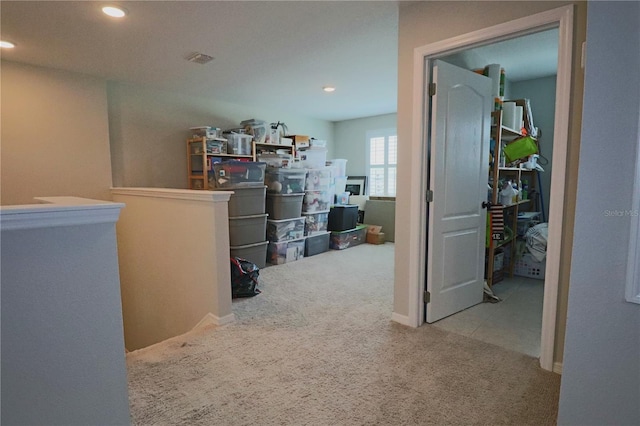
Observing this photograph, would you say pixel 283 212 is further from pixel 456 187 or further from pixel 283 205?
→ pixel 456 187

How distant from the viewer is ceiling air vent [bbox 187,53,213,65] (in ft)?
10.0

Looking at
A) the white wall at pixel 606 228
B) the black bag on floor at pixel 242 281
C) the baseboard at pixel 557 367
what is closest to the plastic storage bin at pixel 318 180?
the black bag on floor at pixel 242 281

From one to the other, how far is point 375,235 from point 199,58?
3636mm

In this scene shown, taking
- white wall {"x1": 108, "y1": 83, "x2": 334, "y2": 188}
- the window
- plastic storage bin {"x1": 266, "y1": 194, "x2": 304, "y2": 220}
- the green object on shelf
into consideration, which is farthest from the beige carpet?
the window

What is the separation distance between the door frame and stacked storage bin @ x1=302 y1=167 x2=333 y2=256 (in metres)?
2.61

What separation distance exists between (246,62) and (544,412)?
3396 millimetres

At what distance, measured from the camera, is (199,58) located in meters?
3.14

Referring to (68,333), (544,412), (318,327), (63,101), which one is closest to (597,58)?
(544,412)

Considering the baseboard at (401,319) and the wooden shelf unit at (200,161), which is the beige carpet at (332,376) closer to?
the baseboard at (401,319)

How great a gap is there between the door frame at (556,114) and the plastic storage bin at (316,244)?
257 cm

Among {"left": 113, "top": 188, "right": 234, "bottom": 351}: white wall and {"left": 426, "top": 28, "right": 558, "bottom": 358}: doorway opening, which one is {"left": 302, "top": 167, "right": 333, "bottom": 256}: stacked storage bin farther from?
{"left": 426, "top": 28, "right": 558, "bottom": 358}: doorway opening

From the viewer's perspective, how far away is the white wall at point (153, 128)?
13.3ft

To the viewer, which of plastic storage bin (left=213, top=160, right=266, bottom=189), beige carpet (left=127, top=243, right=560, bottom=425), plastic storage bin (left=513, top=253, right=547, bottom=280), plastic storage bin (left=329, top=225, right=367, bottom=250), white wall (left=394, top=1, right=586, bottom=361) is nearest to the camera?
beige carpet (left=127, top=243, right=560, bottom=425)

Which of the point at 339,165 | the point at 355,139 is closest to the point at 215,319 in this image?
the point at 339,165
